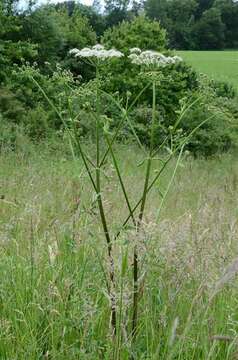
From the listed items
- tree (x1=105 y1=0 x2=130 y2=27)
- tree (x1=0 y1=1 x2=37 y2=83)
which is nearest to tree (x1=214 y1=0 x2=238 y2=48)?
tree (x1=105 y1=0 x2=130 y2=27)

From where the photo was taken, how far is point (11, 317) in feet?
7.63

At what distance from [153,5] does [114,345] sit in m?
58.6

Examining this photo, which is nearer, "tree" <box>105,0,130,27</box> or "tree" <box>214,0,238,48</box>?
"tree" <box>105,0,130,27</box>

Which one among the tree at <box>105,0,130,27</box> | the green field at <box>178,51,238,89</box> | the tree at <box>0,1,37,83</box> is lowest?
the green field at <box>178,51,238,89</box>

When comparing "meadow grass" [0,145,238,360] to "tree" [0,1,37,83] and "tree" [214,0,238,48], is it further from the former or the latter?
"tree" [214,0,238,48]

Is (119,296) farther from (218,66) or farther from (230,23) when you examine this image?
(230,23)

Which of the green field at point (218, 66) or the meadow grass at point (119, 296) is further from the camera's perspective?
the green field at point (218, 66)

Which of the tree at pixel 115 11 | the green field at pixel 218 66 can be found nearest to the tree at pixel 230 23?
the green field at pixel 218 66

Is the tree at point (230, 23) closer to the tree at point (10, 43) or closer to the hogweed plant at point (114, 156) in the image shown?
the tree at point (10, 43)

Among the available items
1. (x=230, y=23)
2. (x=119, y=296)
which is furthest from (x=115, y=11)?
(x=230, y=23)

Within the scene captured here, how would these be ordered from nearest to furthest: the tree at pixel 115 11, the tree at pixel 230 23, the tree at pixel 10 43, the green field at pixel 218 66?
the tree at pixel 10 43 < the tree at pixel 115 11 < the green field at pixel 218 66 < the tree at pixel 230 23

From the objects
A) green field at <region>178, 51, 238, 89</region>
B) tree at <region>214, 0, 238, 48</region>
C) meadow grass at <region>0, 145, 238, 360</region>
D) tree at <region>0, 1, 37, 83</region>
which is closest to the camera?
meadow grass at <region>0, 145, 238, 360</region>

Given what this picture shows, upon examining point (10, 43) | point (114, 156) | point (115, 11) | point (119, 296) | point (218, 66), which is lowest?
point (119, 296)

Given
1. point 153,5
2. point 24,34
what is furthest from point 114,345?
point 153,5
